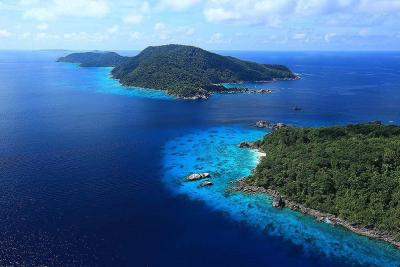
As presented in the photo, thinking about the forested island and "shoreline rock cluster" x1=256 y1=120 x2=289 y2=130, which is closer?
the forested island

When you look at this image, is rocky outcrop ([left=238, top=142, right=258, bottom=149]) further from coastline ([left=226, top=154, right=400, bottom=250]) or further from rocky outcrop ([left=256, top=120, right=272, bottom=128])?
rocky outcrop ([left=256, top=120, right=272, bottom=128])

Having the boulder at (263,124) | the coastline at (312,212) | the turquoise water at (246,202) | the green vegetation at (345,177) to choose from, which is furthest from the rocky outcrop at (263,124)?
the coastline at (312,212)

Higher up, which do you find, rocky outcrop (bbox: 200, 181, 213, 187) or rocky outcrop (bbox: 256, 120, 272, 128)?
rocky outcrop (bbox: 256, 120, 272, 128)

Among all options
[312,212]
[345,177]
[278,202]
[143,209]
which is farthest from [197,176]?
[345,177]

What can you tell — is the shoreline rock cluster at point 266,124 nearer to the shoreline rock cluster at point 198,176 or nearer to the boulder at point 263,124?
the boulder at point 263,124

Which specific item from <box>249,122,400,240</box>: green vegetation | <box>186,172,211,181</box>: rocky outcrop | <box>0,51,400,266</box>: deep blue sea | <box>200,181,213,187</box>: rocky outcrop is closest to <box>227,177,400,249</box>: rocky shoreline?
<box>249,122,400,240</box>: green vegetation

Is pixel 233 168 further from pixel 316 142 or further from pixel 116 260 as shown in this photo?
pixel 116 260

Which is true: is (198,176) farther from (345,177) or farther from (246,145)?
(345,177)

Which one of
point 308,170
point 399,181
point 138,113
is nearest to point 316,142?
point 308,170
